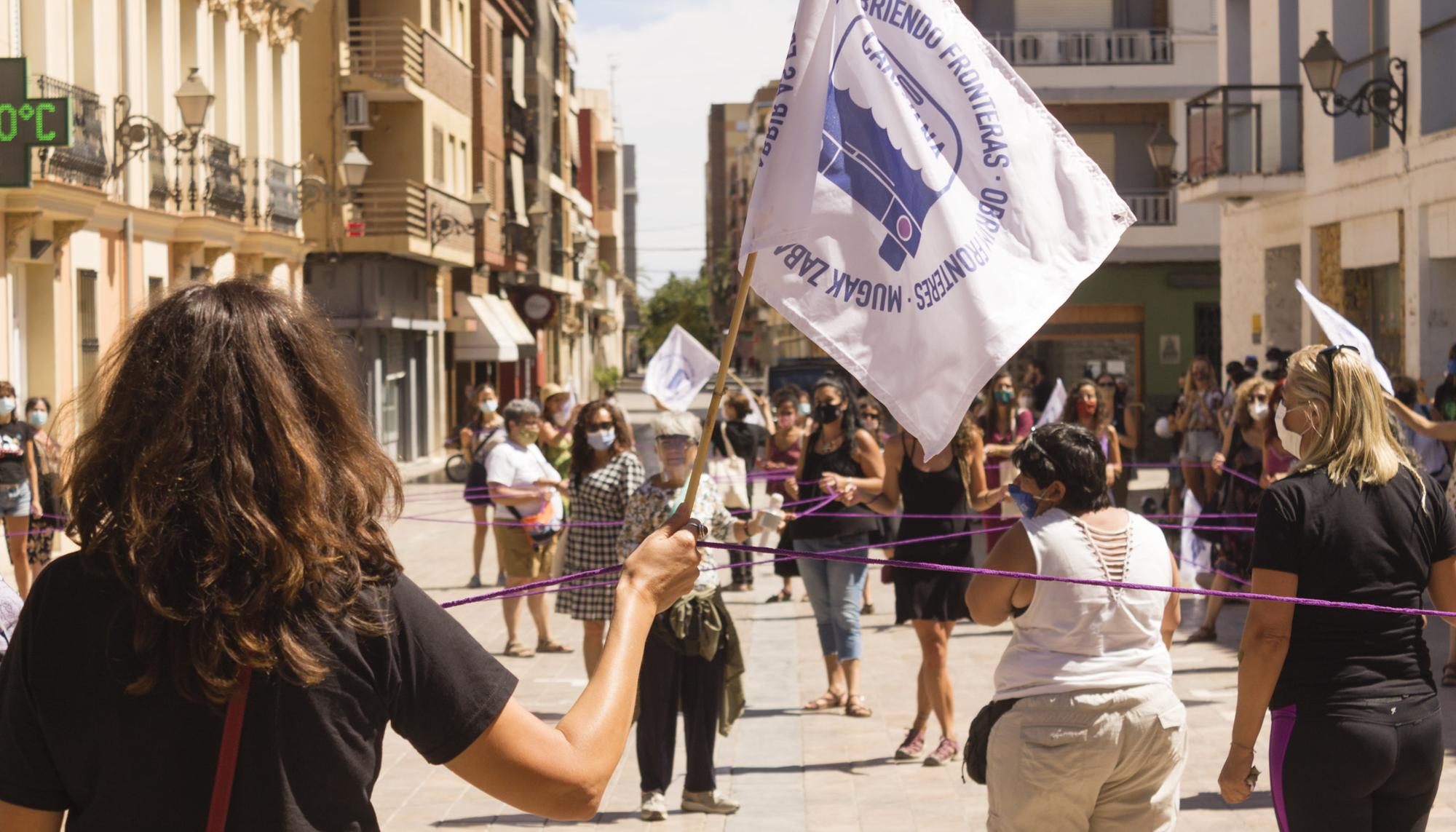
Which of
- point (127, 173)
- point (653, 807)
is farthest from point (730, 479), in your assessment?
point (127, 173)

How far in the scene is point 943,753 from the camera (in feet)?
28.1

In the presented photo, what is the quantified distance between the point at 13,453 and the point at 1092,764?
11.0 metres

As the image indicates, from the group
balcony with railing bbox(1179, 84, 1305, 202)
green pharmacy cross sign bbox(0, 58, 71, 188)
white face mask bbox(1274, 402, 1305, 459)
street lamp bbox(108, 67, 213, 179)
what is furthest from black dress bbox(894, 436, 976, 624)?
balcony with railing bbox(1179, 84, 1305, 202)

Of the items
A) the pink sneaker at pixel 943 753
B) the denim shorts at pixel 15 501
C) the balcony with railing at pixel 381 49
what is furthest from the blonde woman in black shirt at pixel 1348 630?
the balcony with railing at pixel 381 49

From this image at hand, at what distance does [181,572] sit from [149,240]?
79.3ft

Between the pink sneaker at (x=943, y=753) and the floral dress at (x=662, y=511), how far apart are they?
1552 millimetres

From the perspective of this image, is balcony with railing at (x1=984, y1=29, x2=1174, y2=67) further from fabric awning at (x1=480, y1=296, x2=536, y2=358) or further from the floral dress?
the floral dress

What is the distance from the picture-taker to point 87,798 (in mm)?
2207

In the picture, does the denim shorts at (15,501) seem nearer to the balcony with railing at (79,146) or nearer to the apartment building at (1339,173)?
the balcony with railing at (79,146)

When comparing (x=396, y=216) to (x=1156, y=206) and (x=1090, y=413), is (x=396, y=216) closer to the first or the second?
(x=1156, y=206)

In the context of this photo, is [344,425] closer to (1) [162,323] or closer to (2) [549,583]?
(1) [162,323]

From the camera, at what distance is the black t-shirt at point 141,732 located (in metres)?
2.16

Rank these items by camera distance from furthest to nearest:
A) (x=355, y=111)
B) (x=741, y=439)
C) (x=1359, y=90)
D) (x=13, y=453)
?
(x=355, y=111) < (x=1359, y=90) < (x=741, y=439) < (x=13, y=453)

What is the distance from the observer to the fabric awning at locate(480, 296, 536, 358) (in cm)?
4934
